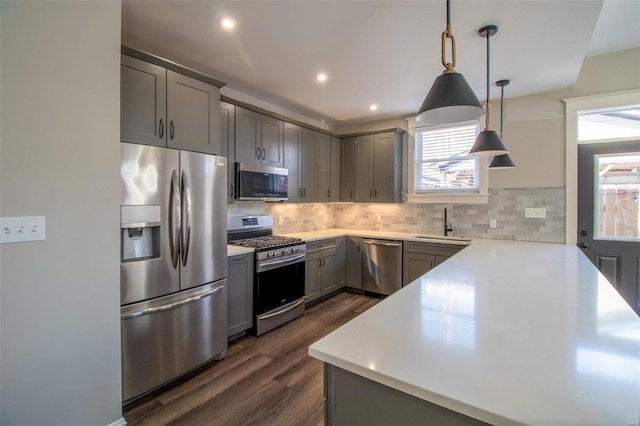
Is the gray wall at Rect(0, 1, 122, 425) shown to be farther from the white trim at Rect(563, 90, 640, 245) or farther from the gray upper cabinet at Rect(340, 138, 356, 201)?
the white trim at Rect(563, 90, 640, 245)

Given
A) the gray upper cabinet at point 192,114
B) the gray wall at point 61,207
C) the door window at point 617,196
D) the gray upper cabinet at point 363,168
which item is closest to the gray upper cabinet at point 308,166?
the gray upper cabinet at point 363,168

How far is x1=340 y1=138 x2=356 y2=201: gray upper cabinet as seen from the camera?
4676mm

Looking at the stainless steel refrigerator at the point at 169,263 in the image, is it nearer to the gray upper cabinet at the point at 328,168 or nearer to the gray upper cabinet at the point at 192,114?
the gray upper cabinet at the point at 192,114

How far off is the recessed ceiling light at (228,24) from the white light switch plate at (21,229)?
1.68m

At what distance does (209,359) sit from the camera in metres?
2.43

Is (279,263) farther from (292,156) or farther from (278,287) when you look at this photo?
(292,156)

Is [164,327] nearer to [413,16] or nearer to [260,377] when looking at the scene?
[260,377]

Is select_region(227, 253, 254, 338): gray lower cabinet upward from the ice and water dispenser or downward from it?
downward

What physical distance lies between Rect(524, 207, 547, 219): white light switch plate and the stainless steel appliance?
2.74 metres

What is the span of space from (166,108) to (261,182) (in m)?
1.33

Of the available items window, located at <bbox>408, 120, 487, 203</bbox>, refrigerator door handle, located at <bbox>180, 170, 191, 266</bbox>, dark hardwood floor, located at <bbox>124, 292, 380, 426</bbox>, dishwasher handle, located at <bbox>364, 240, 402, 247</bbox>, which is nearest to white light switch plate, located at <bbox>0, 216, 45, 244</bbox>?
refrigerator door handle, located at <bbox>180, 170, 191, 266</bbox>

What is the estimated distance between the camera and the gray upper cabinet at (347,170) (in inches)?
184

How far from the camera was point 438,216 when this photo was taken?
4223 millimetres

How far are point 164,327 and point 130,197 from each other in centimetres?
94
